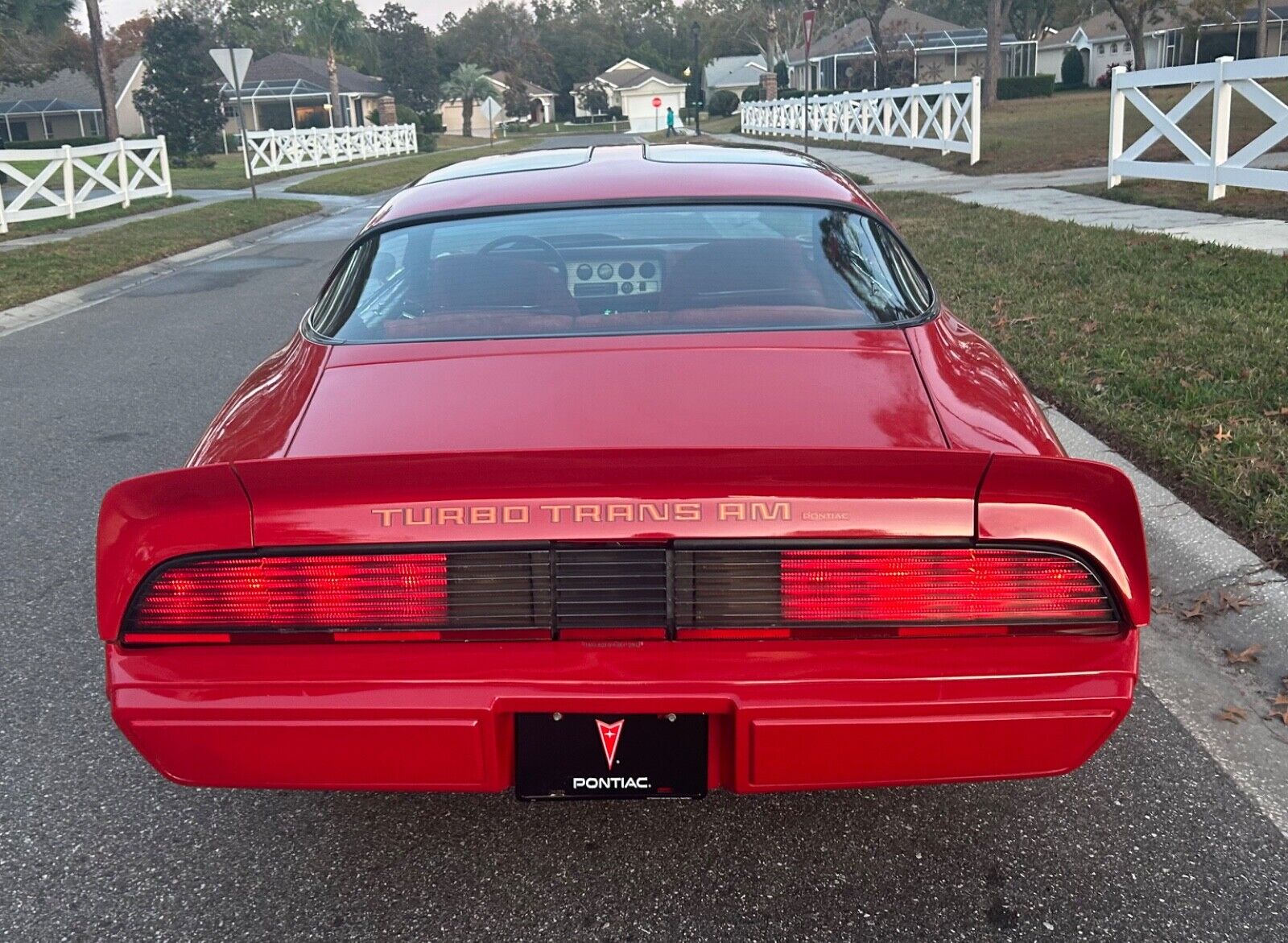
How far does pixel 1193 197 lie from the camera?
43.4 feet

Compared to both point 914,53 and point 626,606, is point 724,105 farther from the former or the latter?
point 626,606

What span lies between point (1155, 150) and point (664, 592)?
18.4m

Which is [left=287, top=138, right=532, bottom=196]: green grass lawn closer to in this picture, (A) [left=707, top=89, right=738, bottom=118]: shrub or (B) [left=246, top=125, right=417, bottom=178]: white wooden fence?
(B) [left=246, top=125, right=417, bottom=178]: white wooden fence

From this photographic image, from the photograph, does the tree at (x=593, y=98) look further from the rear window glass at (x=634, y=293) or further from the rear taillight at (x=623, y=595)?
the rear taillight at (x=623, y=595)

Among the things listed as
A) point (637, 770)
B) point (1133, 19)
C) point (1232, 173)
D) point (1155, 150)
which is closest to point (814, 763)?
point (637, 770)

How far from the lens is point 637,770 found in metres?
2.25

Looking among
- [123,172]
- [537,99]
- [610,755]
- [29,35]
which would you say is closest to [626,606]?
[610,755]

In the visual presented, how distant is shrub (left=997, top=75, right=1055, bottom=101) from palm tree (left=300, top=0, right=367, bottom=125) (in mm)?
35350

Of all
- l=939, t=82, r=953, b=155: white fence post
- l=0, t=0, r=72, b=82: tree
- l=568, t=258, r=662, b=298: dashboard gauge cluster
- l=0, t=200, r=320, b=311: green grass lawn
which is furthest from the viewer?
l=0, t=0, r=72, b=82: tree

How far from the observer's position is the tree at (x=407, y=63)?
88688 millimetres

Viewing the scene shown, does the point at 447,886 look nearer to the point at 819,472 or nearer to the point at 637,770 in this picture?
the point at 637,770

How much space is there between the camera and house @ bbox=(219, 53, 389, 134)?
7106 cm

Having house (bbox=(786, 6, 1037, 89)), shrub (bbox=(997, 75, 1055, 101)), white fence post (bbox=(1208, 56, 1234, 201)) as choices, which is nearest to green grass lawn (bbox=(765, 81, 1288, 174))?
white fence post (bbox=(1208, 56, 1234, 201))

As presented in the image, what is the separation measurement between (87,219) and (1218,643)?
19.7 m
